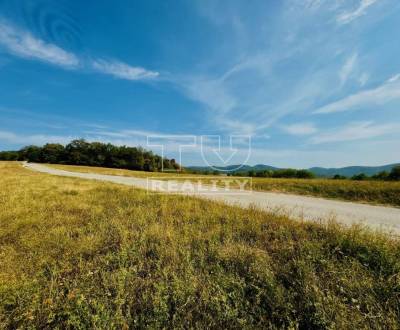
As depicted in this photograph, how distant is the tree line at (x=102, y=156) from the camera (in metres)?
67.4

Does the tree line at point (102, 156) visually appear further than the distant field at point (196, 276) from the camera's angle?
Yes

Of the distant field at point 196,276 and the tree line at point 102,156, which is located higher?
the tree line at point 102,156

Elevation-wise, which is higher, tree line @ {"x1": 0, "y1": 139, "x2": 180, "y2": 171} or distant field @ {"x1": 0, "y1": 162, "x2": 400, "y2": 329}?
tree line @ {"x1": 0, "y1": 139, "x2": 180, "y2": 171}

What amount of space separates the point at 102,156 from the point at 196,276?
78561 millimetres

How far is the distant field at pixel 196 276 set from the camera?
7.34 ft

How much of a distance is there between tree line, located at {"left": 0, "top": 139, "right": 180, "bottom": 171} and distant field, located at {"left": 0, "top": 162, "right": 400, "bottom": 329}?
57.6 m

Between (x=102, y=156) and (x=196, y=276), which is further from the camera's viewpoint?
(x=102, y=156)

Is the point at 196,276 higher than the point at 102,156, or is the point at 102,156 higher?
the point at 102,156

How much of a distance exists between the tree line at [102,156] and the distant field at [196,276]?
57594mm

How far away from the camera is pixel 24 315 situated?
2162mm

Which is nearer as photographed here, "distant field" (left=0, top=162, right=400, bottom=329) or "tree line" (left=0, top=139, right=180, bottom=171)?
"distant field" (left=0, top=162, right=400, bottom=329)

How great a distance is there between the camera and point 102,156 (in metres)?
71.7

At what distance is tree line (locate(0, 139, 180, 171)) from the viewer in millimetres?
67438

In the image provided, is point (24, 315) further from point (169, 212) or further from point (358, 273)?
point (358, 273)
